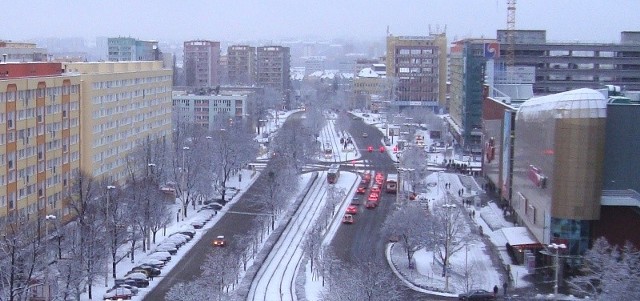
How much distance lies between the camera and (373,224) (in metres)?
17.8

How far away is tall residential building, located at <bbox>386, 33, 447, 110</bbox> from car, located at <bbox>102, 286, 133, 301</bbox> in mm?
35245

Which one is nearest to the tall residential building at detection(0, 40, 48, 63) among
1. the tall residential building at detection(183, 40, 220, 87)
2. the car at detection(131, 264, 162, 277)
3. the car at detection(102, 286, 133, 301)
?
the car at detection(131, 264, 162, 277)

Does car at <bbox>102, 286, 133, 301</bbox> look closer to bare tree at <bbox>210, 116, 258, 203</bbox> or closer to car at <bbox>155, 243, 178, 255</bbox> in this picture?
car at <bbox>155, 243, 178, 255</bbox>

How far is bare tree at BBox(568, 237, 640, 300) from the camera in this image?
33.6 ft

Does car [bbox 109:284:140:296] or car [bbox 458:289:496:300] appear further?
car [bbox 458:289:496:300]

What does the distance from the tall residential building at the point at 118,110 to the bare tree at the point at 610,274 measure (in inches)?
438

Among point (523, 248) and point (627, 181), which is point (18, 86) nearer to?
point (523, 248)

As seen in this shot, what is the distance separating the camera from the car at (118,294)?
11.8 metres

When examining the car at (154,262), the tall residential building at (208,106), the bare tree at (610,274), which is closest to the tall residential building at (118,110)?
the car at (154,262)

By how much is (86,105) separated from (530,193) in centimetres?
976

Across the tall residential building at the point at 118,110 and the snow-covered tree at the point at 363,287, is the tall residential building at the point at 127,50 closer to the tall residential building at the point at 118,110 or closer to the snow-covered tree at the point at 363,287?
the tall residential building at the point at 118,110

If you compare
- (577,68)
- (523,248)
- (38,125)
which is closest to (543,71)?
(577,68)

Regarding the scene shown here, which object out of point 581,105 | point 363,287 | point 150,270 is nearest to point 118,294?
point 150,270

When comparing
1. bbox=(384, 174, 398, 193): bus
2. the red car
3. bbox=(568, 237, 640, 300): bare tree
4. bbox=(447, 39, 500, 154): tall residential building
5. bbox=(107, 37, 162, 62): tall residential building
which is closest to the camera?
bbox=(568, 237, 640, 300): bare tree
